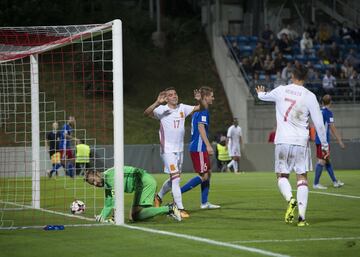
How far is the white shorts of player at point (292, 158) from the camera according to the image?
13391 millimetres

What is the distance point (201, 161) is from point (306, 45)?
1113 inches

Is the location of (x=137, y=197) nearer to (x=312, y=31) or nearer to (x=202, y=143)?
(x=202, y=143)

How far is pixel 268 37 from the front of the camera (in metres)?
43.6

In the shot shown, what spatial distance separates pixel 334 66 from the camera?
4181 cm

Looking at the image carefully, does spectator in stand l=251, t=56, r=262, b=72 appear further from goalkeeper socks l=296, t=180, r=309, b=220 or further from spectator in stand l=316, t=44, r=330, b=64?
goalkeeper socks l=296, t=180, r=309, b=220

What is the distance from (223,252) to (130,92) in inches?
1338

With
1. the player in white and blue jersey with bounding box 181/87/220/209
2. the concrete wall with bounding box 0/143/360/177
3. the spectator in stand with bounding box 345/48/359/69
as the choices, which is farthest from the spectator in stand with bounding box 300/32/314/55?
the player in white and blue jersey with bounding box 181/87/220/209

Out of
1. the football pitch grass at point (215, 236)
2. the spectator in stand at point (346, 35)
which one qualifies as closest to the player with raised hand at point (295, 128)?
the football pitch grass at point (215, 236)

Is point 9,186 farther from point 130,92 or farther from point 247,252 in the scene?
point 130,92

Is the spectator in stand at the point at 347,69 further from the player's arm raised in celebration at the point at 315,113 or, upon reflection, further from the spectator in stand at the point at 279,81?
the player's arm raised in celebration at the point at 315,113

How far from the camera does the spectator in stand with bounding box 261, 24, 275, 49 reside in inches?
1691

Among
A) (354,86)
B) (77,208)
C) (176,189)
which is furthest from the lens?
(354,86)

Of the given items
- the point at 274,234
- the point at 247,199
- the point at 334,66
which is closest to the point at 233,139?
the point at 334,66

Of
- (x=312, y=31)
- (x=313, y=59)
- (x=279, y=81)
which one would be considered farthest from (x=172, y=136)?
(x=312, y=31)
